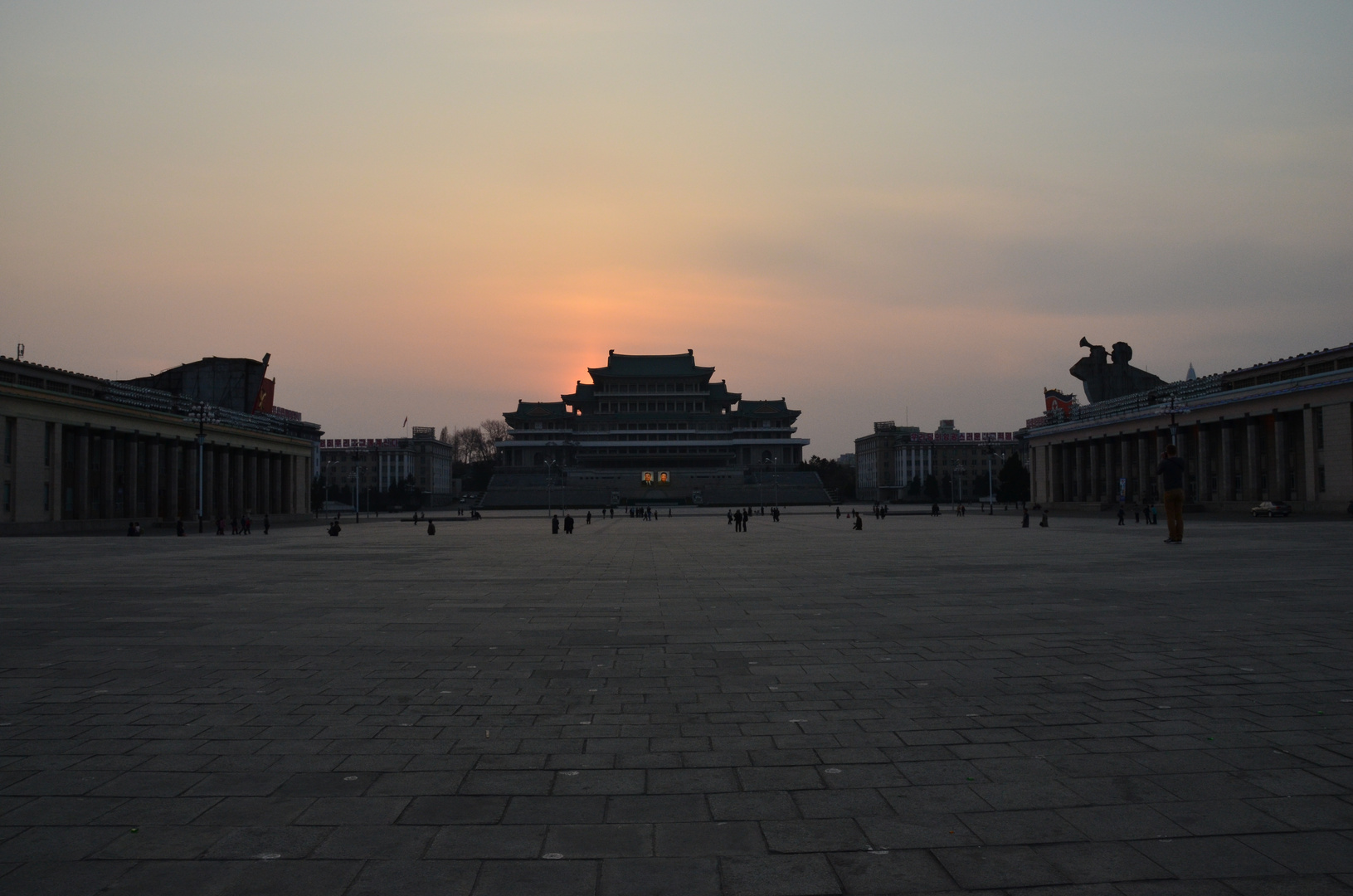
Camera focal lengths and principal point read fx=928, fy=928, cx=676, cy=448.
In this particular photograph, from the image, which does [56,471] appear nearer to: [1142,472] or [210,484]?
[210,484]

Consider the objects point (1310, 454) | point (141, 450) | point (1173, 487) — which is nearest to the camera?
point (1173, 487)

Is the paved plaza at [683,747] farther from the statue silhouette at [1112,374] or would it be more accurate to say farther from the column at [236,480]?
the statue silhouette at [1112,374]

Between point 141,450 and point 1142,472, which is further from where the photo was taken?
point 1142,472

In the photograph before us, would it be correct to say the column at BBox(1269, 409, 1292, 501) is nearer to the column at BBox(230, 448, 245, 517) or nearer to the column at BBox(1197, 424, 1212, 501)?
the column at BBox(1197, 424, 1212, 501)

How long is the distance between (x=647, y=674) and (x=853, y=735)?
2853 mm

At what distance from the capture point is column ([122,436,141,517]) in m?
63.2

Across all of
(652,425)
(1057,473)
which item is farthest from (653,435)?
(1057,473)

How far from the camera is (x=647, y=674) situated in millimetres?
9102

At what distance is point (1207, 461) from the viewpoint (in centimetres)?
7844

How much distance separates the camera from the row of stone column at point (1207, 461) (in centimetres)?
6789

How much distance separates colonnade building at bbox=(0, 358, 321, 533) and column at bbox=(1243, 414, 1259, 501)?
74.6 m

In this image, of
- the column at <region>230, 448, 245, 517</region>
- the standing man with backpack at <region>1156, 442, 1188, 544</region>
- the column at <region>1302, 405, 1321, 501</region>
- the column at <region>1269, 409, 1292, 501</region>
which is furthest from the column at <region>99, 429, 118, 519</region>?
the column at <region>1269, 409, 1292, 501</region>

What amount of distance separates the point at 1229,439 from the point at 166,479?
83079mm

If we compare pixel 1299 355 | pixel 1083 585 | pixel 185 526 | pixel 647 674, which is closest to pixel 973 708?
pixel 647 674
